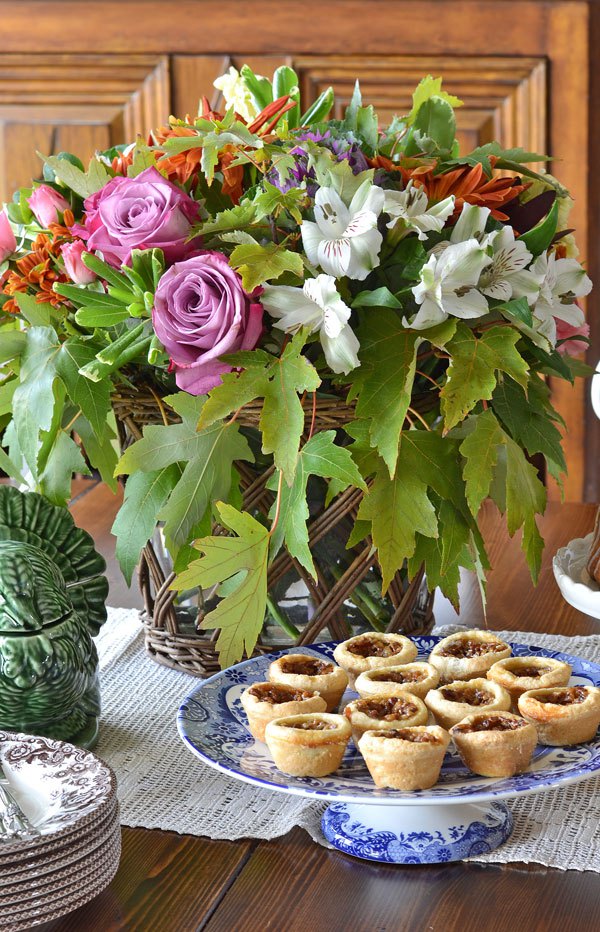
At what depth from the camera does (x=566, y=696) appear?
2.26 ft

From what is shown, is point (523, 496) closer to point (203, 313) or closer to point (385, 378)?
point (385, 378)

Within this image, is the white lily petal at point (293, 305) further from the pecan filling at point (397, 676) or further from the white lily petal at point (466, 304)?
the pecan filling at point (397, 676)

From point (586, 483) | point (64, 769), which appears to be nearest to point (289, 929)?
point (64, 769)

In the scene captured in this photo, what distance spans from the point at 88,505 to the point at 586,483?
145 cm

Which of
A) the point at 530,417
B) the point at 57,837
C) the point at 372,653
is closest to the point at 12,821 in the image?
Answer: the point at 57,837

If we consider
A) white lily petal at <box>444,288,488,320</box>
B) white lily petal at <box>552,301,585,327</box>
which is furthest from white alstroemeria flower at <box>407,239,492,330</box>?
white lily petal at <box>552,301,585,327</box>

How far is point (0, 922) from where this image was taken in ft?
1.86

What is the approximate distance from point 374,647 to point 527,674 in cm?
11

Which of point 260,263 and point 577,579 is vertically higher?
point 260,263

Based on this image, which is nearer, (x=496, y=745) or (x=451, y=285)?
(x=496, y=745)

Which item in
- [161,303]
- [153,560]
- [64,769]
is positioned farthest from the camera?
[153,560]

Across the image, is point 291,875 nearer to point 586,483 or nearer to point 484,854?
point 484,854

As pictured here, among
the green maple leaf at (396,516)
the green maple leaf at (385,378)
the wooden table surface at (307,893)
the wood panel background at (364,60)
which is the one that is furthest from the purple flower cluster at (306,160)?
the wood panel background at (364,60)

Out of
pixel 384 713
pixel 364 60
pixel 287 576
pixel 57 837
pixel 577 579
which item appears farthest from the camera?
pixel 364 60
